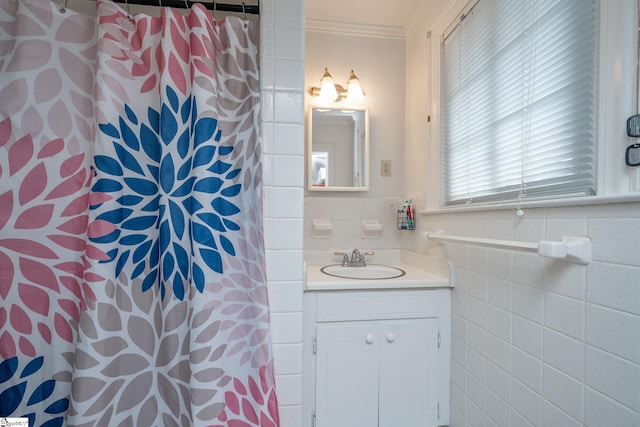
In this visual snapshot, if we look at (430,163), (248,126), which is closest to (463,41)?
(430,163)

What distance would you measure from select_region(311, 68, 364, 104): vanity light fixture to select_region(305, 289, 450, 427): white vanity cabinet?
119 centimetres

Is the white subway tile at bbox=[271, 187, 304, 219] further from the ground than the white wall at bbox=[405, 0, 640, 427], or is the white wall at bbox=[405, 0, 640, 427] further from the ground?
the white subway tile at bbox=[271, 187, 304, 219]

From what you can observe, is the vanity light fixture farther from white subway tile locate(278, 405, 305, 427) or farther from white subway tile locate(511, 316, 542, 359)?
white subway tile locate(278, 405, 305, 427)

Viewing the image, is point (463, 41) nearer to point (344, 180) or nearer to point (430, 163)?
point (430, 163)

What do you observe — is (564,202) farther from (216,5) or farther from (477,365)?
(216,5)

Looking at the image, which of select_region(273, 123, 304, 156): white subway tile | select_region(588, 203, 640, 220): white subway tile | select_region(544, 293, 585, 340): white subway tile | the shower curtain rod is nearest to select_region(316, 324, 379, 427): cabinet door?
select_region(544, 293, 585, 340): white subway tile

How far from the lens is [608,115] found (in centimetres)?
69

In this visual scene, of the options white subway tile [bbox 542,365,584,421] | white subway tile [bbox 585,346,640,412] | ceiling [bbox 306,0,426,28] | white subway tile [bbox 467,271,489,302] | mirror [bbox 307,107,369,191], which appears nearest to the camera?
white subway tile [bbox 585,346,640,412]

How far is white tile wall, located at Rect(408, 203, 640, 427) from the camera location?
644 millimetres

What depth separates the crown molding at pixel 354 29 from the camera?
1.73 meters

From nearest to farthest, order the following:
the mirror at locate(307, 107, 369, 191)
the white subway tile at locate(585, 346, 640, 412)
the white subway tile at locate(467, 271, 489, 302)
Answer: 1. the white subway tile at locate(585, 346, 640, 412)
2. the white subway tile at locate(467, 271, 489, 302)
3. the mirror at locate(307, 107, 369, 191)

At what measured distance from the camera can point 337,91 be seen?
1.74 metres

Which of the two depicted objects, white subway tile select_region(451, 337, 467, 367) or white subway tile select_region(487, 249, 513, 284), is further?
white subway tile select_region(451, 337, 467, 367)

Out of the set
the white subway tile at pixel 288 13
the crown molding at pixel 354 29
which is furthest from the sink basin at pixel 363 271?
the crown molding at pixel 354 29
